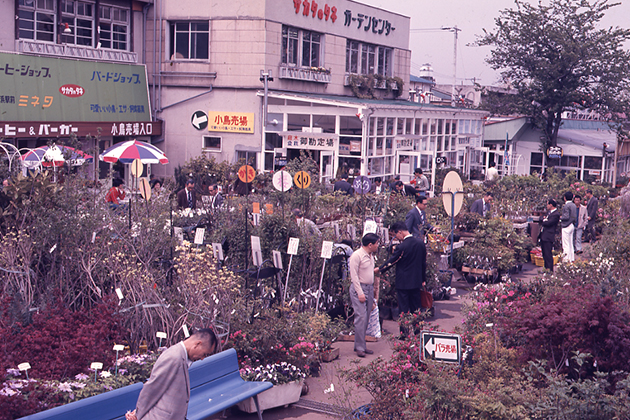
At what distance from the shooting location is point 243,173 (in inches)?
512

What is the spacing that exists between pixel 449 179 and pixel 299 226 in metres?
4.52

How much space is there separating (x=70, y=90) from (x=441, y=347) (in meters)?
18.8

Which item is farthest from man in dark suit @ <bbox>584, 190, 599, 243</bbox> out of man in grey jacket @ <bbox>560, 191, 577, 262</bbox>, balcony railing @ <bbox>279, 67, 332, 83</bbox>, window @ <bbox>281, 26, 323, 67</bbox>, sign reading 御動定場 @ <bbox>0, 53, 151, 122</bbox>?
sign reading 御動定場 @ <bbox>0, 53, 151, 122</bbox>

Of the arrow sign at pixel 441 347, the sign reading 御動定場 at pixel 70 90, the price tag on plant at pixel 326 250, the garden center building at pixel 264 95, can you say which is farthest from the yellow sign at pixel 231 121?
the arrow sign at pixel 441 347

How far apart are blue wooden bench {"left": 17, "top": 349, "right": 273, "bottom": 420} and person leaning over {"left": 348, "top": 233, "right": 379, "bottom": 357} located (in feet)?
8.06

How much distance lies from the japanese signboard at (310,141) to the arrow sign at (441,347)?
17363 mm

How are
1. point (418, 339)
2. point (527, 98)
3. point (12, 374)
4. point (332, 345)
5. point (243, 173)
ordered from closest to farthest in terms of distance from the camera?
1. point (12, 374)
2. point (418, 339)
3. point (332, 345)
4. point (243, 173)
5. point (527, 98)

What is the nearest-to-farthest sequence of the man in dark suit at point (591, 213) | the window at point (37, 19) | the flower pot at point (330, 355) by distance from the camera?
the flower pot at point (330, 355) < the man in dark suit at point (591, 213) < the window at point (37, 19)

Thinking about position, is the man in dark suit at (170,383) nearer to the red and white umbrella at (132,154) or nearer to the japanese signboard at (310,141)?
the red and white umbrella at (132,154)

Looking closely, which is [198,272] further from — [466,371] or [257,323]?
[466,371]

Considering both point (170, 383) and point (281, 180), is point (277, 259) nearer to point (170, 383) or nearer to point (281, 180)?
point (281, 180)

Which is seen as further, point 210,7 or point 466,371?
point 210,7

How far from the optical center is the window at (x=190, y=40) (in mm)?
24938

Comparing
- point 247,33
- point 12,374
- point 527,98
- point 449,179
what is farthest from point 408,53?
point 12,374
